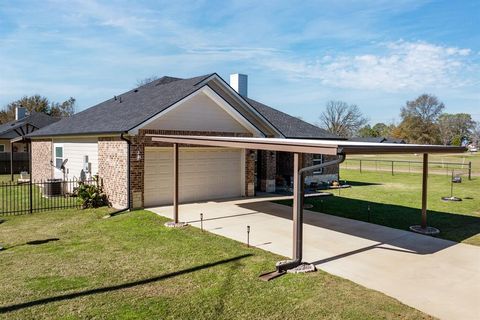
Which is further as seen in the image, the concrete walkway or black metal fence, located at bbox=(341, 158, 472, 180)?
black metal fence, located at bbox=(341, 158, 472, 180)

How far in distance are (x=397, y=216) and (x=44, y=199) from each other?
563 inches

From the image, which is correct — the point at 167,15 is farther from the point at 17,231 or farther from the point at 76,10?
the point at 17,231

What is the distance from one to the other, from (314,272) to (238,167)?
9997 mm

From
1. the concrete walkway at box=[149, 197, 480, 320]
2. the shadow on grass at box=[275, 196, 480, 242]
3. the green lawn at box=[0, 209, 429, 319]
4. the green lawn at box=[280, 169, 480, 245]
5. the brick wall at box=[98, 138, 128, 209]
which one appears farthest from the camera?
the brick wall at box=[98, 138, 128, 209]

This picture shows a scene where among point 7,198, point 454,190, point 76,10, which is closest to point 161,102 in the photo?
point 76,10

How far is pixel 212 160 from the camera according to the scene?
1594cm

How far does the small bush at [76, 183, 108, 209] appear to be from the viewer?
13.4 meters

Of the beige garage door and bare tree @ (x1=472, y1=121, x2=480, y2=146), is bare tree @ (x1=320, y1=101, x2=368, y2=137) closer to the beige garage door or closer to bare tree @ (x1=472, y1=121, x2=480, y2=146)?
bare tree @ (x1=472, y1=121, x2=480, y2=146)

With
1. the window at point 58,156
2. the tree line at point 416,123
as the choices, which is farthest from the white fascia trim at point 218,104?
the tree line at point 416,123

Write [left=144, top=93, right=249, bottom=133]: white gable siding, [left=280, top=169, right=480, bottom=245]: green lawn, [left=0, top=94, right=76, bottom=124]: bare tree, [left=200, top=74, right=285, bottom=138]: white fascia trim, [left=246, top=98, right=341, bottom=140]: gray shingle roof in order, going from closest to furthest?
[left=280, top=169, right=480, bottom=245]: green lawn
[left=144, top=93, right=249, bottom=133]: white gable siding
[left=200, top=74, right=285, bottom=138]: white fascia trim
[left=246, top=98, right=341, bottom=140]: gray shingle roof
[left=0, top=94, right=76, bottom=124]: bare tree

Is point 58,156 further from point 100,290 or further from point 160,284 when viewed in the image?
point 160,284

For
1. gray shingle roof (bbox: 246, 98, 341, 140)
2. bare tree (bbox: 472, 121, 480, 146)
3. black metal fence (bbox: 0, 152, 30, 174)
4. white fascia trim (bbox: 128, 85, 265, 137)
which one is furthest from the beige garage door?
bare tree (bbox: 472, 121, 480, 146)

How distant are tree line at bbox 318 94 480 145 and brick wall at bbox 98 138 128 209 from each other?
226 feet

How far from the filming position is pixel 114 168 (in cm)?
1348
